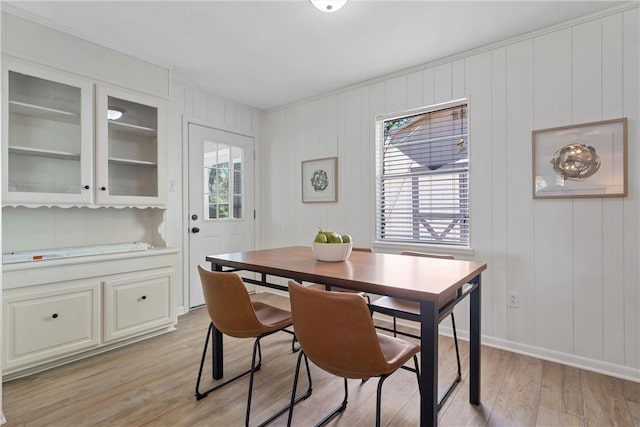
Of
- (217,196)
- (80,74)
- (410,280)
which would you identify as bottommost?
(410,280)

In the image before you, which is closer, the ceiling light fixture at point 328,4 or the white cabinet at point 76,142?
the ceiling light fixture at point 328,4

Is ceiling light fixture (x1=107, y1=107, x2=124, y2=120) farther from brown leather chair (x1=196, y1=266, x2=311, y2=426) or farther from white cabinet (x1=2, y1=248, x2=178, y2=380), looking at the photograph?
brown leather chair (x1=196, y1=266, x2=311, y2=426)

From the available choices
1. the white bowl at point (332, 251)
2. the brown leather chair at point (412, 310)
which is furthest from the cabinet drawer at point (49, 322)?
the brown leather chair at point (412, 310)

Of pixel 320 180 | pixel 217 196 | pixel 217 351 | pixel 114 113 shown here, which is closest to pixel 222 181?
pixel 217 196

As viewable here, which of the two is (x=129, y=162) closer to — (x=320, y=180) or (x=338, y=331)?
(x=320, y=180)

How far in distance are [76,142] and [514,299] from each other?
3.69 metres

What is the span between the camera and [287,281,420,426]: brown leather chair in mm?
1276

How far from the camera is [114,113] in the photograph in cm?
277

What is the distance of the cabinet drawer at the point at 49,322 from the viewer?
216 centimetres

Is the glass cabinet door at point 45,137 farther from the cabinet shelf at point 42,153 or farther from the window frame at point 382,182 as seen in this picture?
the window frame at point 382,182

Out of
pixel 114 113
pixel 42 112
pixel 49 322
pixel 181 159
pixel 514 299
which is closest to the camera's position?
pixel 49 322

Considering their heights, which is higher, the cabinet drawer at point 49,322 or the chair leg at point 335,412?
the cabinet drawer at point 49,322

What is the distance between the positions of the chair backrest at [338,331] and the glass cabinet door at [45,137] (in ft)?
7.04

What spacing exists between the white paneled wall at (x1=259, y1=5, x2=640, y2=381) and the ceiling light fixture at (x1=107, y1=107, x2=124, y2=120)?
2447 mm
